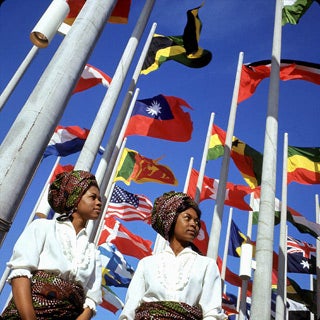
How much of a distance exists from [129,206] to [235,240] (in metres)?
6.27

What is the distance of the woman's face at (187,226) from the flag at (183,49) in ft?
32.8

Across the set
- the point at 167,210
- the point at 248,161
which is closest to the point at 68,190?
the point at 167,210

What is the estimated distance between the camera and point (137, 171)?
15.1 meters

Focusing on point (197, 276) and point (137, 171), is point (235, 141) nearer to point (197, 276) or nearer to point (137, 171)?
point (137, 171)

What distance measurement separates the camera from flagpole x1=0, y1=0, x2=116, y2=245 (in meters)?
3.13

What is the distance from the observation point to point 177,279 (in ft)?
8.72

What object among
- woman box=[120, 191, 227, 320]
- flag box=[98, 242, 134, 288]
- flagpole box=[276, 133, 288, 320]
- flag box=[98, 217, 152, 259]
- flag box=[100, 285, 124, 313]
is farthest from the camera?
flag box=[100, 285, 124, 313]

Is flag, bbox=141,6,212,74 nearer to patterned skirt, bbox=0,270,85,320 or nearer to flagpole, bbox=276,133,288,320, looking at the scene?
flagpole, bbox=276,133,288,320

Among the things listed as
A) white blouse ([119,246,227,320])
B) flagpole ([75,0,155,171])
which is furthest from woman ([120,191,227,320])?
flagpole ([75,0,155,171])

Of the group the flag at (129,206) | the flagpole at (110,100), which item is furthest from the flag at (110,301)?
the flagpole at (110,100)

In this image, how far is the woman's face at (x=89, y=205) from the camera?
9.37 feet

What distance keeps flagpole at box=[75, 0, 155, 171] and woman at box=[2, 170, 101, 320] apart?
4.08 metres

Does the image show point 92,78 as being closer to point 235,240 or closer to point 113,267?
point 113,267

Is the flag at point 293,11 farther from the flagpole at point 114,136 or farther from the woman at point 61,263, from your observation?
the woman at point 61,263
